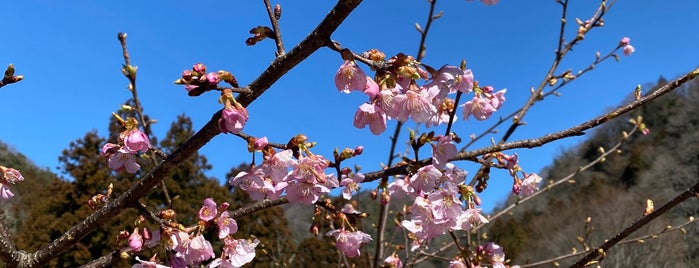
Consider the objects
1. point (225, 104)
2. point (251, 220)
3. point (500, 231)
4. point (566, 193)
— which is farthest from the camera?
point (566, 193)

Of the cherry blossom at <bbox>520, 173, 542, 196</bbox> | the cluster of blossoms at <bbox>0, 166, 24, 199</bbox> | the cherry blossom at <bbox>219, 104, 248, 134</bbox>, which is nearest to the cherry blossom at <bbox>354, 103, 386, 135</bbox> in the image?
the cherry blossom at <bbox>219, 104, 248, 134</bbox>

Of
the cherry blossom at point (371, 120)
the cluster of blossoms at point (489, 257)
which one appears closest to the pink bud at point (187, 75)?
the cherry blossom at point (371, 120)

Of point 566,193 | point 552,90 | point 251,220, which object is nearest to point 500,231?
point 566,193

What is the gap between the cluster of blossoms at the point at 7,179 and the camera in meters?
1.68

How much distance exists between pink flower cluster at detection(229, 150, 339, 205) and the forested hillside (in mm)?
17836

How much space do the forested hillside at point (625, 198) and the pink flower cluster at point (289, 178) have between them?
1784cm

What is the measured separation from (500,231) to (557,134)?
96.2 ft

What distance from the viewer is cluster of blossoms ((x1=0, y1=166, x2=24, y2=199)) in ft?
5.50

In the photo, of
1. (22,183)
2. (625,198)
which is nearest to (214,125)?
(22,183)

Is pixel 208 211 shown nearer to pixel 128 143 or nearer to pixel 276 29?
pixel 128 143

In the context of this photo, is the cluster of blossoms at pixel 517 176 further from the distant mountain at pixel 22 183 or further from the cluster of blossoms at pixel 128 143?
the distant mountain at pixel 22 183

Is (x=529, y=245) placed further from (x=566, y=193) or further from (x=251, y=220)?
(x=251, y=220)

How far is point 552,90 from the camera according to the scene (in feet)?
9.05

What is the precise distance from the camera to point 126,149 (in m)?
1.25
